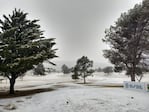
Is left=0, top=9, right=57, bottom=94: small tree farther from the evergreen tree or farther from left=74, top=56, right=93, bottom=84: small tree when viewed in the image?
left=74, top=56, right=93, bottom=84: small tree

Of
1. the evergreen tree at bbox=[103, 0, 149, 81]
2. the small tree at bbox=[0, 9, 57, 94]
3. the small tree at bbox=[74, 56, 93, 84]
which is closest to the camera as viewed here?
the small tree at bbox=[0, 9, 57, 94]

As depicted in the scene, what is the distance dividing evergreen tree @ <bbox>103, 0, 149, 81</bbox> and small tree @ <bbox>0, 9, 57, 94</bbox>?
39.4 ft

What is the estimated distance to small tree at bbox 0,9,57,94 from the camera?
689 inches

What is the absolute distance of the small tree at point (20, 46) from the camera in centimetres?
1750

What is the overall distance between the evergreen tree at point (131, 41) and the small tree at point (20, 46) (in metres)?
12.0

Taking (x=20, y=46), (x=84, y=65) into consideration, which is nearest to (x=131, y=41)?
(x=20, y=46)

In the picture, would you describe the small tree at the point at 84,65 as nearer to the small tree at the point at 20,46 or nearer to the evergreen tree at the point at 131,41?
the evergreen tree at the point at 131,41

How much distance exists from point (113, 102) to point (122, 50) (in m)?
17.0

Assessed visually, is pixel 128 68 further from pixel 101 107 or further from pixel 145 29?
pixel 101 107

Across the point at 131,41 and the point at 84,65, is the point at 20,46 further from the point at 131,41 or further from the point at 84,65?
the point at 84,65

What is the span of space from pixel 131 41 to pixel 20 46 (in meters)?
16.7

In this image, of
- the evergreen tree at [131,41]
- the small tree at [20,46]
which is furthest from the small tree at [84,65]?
the small tree at [20,46]

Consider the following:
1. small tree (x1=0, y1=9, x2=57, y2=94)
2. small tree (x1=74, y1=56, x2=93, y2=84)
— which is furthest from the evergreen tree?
small tree (x1=74, y1=56, x2=93, y2=84)

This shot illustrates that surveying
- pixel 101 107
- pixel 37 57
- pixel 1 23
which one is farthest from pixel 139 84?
pixel 1 23
